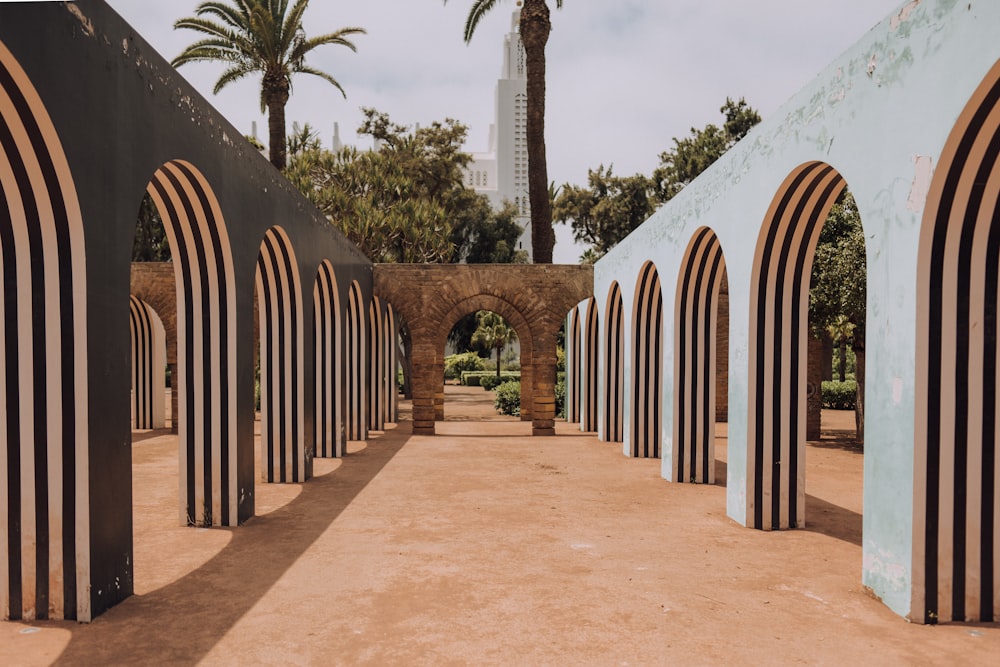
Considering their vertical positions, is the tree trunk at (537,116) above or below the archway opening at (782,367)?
above

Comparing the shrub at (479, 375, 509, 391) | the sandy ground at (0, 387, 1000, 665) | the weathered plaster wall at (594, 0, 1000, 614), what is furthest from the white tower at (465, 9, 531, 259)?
the weathered plaster wall at (594, 0, 1000, 614)

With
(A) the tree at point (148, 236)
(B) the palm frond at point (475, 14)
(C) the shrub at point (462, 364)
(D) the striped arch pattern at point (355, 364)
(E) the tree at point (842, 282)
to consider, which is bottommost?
(C) the shrub at point (462, 364)

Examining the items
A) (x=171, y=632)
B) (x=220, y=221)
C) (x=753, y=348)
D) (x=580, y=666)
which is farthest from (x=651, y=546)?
(x=220, y=221)

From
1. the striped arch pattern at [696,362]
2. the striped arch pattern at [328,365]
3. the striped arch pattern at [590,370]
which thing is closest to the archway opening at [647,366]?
the striped arch pattern at [696,362]

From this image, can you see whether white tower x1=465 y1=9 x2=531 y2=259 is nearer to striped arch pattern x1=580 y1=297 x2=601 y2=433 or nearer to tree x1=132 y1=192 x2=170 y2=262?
tree x1=132 y1=192 x2=170 y2=262

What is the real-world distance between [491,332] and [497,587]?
2953 cm

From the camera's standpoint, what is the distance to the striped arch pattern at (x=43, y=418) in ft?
14.0

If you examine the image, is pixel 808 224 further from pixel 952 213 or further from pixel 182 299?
pixel 182 299

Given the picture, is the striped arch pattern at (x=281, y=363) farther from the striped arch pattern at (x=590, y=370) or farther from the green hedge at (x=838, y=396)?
the green hedge at (x=838, y=396)

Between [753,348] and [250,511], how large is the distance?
5165 millimetres

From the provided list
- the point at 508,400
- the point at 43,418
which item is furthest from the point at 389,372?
the point at 43,418

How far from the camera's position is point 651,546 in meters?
6.27

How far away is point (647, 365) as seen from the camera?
1106 cm

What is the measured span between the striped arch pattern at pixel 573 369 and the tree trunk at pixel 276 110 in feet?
29.0
